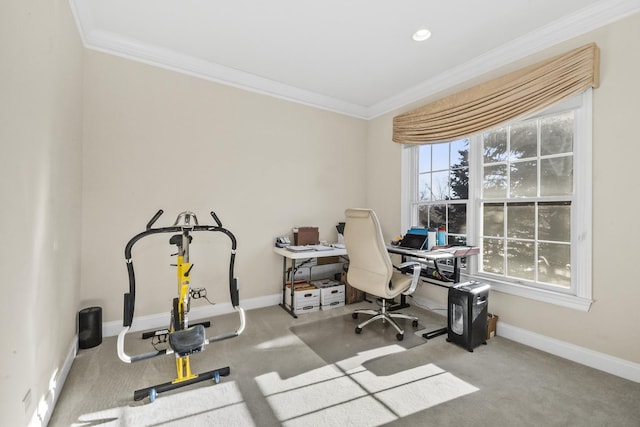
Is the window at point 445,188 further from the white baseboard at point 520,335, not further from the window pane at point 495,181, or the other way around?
the white baseboard at point 520,335

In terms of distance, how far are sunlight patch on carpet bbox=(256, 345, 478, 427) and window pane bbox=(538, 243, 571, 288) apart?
1313 mm

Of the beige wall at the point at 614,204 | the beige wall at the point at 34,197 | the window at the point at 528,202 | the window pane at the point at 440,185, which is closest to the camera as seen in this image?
the beige wall at the point at 34,197

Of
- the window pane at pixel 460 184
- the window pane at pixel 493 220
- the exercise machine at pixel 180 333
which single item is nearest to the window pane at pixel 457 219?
the window pane at pixel 460 184

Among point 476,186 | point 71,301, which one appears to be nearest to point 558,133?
point 476,186

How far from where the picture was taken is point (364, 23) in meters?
2.42

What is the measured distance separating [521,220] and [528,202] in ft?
0.60

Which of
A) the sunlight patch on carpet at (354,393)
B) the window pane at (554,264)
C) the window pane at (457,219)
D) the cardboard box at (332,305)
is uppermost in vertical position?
the window pane at (457,219)

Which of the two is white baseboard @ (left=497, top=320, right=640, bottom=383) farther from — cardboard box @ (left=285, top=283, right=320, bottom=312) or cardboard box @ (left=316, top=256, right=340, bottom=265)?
cardboard box @ (left=316, top=256, right=340, bottom=265)

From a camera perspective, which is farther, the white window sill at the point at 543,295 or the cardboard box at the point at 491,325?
the cardboard box at the point at 491,325

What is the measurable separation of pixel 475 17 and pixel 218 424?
341cm

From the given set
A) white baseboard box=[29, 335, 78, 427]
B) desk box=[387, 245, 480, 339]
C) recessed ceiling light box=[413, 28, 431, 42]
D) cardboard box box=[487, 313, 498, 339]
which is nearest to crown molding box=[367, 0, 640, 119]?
recessed ceiling light box=[413, 28, 431, 42]

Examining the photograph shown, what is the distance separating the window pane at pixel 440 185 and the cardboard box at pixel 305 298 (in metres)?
1.90

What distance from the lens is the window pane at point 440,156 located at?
349cm

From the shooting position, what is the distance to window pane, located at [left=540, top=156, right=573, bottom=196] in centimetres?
244
